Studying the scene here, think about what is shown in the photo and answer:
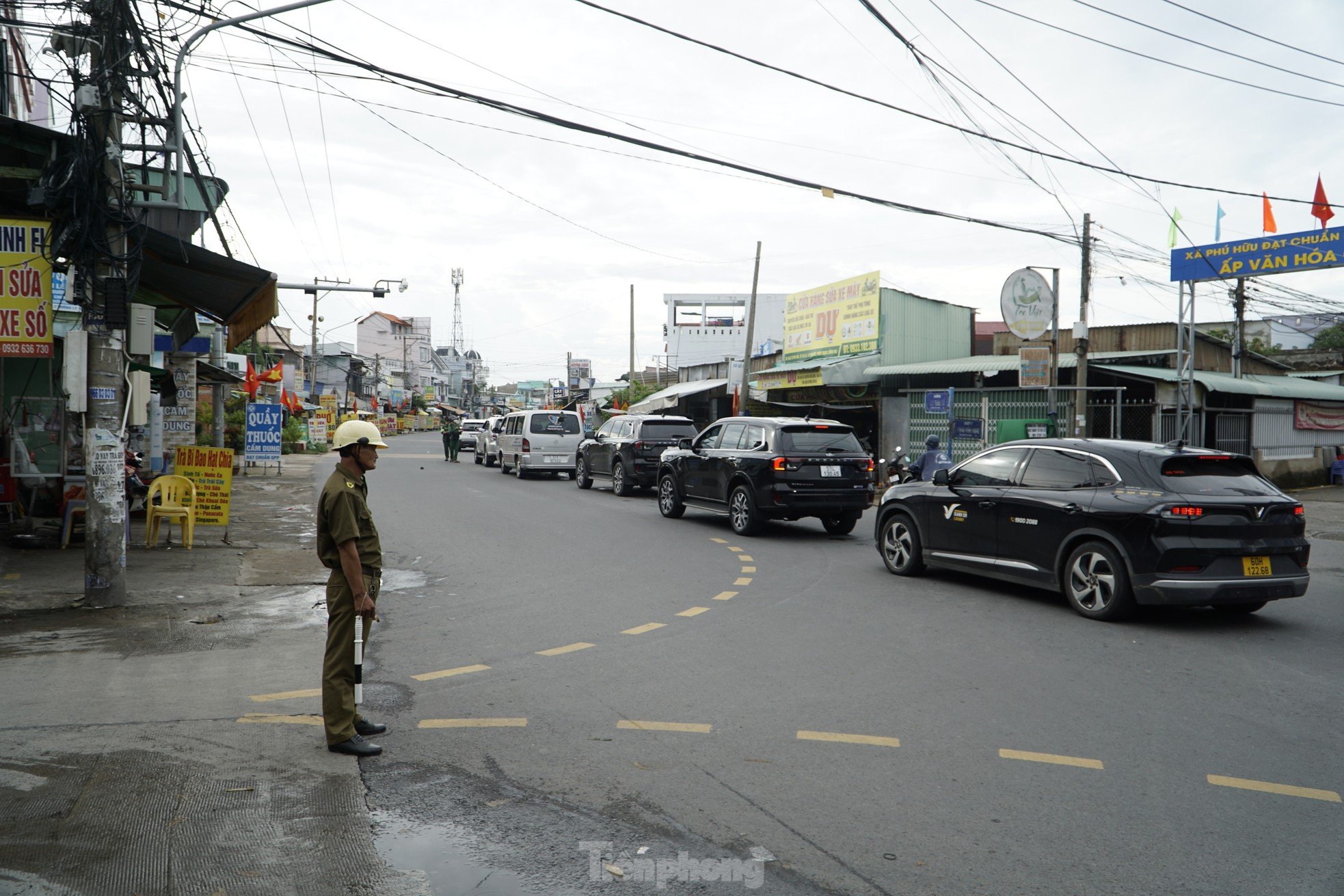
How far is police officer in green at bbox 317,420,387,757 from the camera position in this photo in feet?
16.2

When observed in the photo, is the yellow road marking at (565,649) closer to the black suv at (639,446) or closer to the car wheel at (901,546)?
the car wheel at (901,546)

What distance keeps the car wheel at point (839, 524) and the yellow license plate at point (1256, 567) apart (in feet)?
22.7

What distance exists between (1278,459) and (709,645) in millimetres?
22720

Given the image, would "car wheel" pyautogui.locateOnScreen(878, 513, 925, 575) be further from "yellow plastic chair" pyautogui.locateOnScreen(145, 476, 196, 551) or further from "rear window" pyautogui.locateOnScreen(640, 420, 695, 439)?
"rear window" pyautogui.locateOnScreen(640, 420, 695, 439)

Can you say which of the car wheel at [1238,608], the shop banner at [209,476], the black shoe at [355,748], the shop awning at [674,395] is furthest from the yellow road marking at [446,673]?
the shop awning at [674,395]

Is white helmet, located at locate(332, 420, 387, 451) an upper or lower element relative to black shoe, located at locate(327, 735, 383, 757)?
upper

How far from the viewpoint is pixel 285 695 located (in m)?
6.12

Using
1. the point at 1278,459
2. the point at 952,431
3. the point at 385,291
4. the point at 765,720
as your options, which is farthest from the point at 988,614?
the point at 385,291

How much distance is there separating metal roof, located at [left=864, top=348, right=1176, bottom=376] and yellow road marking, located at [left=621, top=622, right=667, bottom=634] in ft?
53.8

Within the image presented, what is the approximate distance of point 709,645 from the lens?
742 centimetres

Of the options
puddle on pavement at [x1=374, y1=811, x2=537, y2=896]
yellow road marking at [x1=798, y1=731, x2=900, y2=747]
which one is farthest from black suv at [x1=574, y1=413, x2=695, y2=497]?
puddle on pavement at [x1=374, y1=811, x2=537, y2=896]

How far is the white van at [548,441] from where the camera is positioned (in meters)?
27.4

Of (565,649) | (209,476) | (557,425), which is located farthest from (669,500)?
(557,425)

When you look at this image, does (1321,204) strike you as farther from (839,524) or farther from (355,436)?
(355,436)
